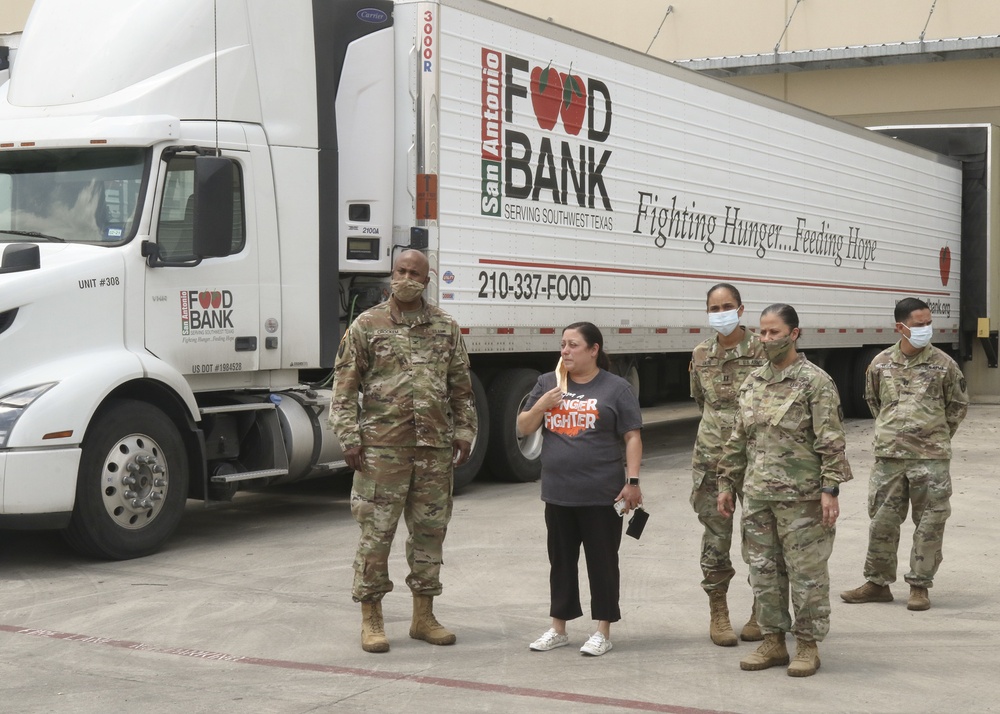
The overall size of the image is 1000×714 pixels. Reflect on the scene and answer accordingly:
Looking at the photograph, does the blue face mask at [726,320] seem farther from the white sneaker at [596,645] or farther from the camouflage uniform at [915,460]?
the white sneaker at [596,645]

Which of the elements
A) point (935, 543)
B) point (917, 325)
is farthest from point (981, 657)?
point (917, 325)

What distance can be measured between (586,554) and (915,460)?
226 centimetres

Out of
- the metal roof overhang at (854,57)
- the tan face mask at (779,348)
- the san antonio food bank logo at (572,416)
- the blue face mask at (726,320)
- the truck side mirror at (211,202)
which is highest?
the metal roof overhang at (854,57)

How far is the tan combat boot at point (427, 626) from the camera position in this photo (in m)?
6.36

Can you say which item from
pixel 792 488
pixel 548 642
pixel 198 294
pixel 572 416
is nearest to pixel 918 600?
pixel 792 488

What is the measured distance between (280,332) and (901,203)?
42.6ft

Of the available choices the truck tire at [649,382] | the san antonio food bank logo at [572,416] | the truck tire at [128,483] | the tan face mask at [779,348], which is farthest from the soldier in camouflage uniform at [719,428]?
the truck tire at [649,382]

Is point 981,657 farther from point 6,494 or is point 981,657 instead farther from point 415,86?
point 415,86

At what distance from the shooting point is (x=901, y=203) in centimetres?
2016

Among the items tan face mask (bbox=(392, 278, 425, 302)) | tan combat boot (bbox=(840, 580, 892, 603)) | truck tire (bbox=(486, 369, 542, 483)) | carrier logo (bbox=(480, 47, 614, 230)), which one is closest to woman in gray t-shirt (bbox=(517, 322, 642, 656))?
tan face mask (bbox=(392, 278, 425, 302))

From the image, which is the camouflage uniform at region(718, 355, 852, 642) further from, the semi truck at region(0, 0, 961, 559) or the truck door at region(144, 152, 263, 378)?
the truck door at region(144, 152, 263, 378)

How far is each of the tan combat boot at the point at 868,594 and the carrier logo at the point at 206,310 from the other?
476cm

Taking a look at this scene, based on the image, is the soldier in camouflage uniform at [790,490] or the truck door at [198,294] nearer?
the soldier in camouflage uniform at [790,490]

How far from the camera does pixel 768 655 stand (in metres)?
5.92
